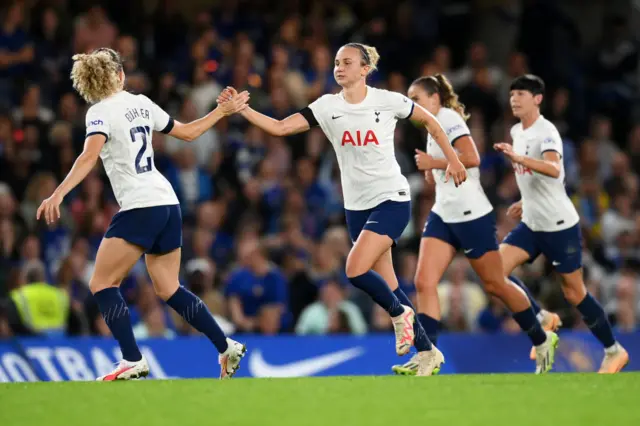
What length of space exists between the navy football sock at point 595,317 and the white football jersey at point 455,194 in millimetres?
1278

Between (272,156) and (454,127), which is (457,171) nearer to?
(454,127)

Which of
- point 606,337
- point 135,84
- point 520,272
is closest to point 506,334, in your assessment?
point 520,272

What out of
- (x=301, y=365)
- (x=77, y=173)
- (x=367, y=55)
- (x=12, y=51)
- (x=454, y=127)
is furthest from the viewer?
(x=12, y=51)

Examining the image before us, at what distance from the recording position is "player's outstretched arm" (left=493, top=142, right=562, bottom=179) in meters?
9.84

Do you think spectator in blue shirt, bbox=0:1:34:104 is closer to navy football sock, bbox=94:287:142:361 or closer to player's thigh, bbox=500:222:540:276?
navy football sock, bbox=94:287:142:361

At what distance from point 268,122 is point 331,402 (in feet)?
9.01

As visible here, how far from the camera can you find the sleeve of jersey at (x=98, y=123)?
8586mm

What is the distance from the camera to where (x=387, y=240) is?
906cm

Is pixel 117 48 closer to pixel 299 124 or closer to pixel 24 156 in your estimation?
pixel 24 156

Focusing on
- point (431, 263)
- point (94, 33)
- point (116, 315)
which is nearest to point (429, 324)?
point (431, 263)

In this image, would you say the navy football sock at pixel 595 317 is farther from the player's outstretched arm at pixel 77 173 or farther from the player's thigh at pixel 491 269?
the player's outstretched arm at pixel 77 173

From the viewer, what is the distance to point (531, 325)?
10.5 metres

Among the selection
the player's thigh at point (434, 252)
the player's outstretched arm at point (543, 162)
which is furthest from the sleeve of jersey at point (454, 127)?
the player's thigh at point (434, 252)

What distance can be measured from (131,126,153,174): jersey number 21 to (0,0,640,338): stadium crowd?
4594 millimetres
